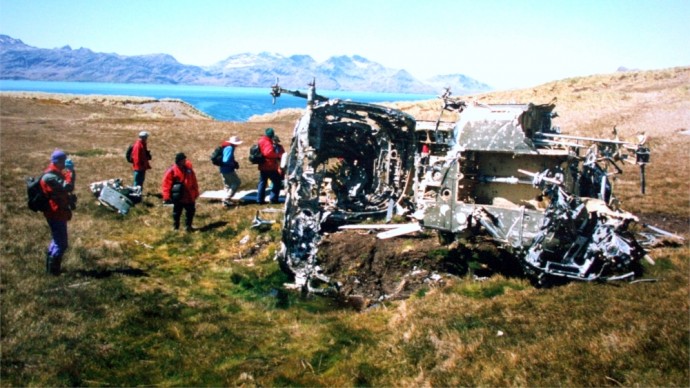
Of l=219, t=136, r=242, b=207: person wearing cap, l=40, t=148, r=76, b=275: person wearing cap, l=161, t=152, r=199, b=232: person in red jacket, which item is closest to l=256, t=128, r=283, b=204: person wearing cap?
l=219, t=136, r=242, b=207: person wearing cap

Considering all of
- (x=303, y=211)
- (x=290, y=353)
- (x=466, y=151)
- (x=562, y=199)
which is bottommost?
(x=290, y=353)

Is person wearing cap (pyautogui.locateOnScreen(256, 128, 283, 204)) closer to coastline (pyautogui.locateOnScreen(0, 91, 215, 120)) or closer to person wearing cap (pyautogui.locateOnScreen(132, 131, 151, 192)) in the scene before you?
person wearing cap (pyautogui.locateOnScreen(132, 131, 151, 192))

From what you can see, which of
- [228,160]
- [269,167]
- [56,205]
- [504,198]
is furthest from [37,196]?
[504,198]

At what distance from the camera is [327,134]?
48.4 feet

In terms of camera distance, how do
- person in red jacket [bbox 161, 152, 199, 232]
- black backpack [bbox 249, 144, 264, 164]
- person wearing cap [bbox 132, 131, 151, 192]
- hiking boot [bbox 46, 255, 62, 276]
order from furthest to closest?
person wearing cap [bbox 132, 131, 151, 192]
black backpack [bbox 249, 144, 264, 164]
person in red jacket [bbox 161, 152, 199, 232]
hiking boot [bbox 46, 255, 62, 276]

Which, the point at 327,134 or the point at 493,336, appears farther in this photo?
the point at 327,134

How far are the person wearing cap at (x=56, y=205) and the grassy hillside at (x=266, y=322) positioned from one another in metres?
0.42

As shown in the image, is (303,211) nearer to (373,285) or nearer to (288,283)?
(288,283)

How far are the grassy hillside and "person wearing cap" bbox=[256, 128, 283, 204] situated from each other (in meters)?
2.25

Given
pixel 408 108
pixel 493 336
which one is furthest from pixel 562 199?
pixel 408 108

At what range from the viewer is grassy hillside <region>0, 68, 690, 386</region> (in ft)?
20.3

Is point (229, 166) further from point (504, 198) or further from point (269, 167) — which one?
point (504, 198)

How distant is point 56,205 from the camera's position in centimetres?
889

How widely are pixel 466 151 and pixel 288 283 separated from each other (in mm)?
5000
